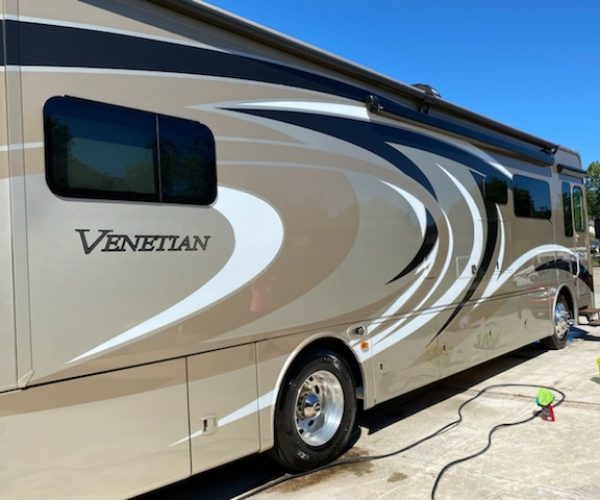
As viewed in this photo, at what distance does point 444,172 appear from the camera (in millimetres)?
5980

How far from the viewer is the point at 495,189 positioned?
6.96 m

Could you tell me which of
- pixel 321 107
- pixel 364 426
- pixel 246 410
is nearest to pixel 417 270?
pixel 364 426

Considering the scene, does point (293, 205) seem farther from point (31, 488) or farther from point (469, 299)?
point (469, 299)

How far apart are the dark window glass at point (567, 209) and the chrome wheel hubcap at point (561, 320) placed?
1208mm

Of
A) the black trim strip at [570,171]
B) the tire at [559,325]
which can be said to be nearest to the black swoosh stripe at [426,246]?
the tire at [559,325]

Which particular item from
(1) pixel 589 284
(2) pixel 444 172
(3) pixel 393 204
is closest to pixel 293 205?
(3) pixel 393 204

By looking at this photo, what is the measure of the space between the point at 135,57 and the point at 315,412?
2946 millimetres

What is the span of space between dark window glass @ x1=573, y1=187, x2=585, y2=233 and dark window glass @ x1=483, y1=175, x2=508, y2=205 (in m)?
3.13

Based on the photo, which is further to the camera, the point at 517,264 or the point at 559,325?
the point at 559,325

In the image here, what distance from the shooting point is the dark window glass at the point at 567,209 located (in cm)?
911

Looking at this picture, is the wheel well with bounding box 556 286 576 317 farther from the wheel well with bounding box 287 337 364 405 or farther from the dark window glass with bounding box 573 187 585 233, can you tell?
the wheel well with bounding box 287 337 364 405

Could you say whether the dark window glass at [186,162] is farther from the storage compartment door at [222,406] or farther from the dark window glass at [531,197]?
the dark window glass at [531,197]

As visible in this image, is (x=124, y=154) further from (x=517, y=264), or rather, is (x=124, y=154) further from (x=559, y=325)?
(x=559, y=325)

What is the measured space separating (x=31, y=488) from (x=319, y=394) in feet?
7.54
